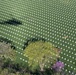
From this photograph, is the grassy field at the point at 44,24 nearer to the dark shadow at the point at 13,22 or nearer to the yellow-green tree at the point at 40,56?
the dark shadow at the point at 13,22

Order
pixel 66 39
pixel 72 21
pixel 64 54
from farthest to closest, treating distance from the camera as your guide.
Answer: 1. pixel 72 21
2. pixel 66 39
3. pixel 64 54

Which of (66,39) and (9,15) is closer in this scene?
(66,39)

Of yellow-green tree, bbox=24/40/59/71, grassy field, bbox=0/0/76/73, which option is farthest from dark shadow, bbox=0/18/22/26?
yellow-green tree, bbox=24/40/59/71

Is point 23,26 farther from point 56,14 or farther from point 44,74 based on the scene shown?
point 44,74

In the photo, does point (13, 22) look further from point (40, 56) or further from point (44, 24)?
point (40, 56)

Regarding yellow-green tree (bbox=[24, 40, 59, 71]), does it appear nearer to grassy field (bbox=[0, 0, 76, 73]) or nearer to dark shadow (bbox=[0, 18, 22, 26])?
grassy field (bbox=[0, 0, 76, 73])

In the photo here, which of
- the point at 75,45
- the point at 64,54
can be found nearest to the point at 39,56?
the point at 64,54

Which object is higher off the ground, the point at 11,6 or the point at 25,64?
the point at 11,6
